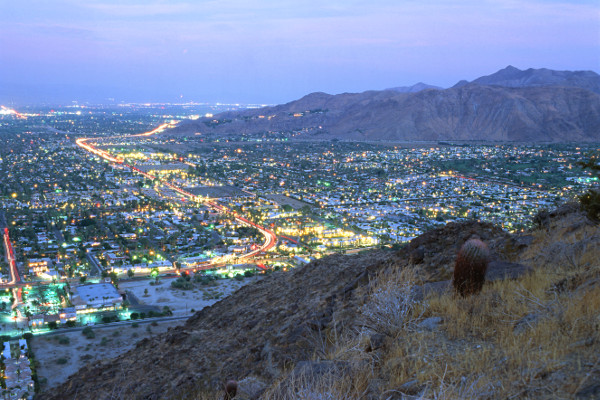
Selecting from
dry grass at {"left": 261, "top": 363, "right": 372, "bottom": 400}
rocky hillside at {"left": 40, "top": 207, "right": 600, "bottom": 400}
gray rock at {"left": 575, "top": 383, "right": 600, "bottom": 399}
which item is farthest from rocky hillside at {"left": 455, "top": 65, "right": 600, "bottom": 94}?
gray rock at {"left": 575, "top": 383, "right": 600, "bottom": 399}

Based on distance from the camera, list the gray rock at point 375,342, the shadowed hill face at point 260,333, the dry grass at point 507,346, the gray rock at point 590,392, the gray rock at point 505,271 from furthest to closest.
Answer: the shadowed hill face at point 260,333
the gray rock at point 505,271
the gray rock at point 375,342
the dry grass at point 507,346
the gray rock at point 590,392

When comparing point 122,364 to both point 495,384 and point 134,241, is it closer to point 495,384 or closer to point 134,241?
point 495,384

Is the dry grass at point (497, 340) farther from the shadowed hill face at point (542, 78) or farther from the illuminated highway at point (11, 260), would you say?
the shadowed hill face at point (542, 78)

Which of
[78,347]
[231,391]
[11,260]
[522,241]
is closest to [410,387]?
[231,391]

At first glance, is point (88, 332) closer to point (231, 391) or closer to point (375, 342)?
point (231, 391)

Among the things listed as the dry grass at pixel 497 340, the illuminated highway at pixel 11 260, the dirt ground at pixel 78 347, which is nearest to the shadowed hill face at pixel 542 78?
the illuminated highway at pixel 11 260

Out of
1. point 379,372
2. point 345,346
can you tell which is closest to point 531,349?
point 379,372

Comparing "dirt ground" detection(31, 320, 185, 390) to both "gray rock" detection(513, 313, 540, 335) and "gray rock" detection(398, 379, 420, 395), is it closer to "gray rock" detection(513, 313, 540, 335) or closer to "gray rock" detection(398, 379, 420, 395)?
"gray rock" detection(398, 379, 420, 395)
